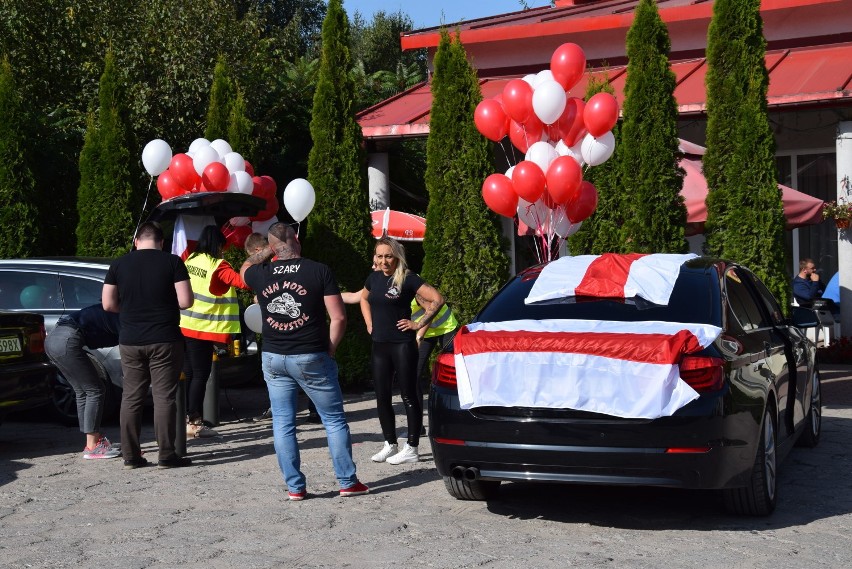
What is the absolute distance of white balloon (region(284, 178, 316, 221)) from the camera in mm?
12422

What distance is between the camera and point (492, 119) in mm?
11938

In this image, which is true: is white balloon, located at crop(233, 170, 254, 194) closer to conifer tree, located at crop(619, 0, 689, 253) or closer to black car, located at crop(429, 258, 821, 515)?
conifer tree, located at crop(619, 0, 689, 253)

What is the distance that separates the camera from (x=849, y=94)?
14273mm

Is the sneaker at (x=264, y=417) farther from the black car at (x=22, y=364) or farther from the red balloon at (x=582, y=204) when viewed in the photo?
the red balloon at (x=582, y=204)

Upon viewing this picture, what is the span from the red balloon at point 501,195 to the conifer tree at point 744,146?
9.33 ft

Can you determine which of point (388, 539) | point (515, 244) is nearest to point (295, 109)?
point (515, 244)

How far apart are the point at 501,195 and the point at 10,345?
5131 mm

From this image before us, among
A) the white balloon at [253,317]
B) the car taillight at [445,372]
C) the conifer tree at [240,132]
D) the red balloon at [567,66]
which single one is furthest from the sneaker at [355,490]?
the conifer tree at [240,132]

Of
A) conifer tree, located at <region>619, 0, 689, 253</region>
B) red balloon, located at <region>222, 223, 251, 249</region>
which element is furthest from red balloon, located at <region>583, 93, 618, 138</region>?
red balloon, located at <region>222, 223, 251, 249</region>

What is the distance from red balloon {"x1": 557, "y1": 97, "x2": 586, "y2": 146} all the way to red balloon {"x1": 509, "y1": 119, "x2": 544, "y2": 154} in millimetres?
251

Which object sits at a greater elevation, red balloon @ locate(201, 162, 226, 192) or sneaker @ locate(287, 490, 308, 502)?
red balloon @ locate(201, 162, 226, 192)

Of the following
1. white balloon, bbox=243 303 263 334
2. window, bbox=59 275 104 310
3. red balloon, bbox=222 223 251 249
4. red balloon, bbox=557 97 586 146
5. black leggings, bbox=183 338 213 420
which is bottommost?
black leggings, bbox=183 338 213 420

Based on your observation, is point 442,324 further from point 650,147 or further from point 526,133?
point 650,147

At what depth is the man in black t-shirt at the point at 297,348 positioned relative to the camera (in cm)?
701
